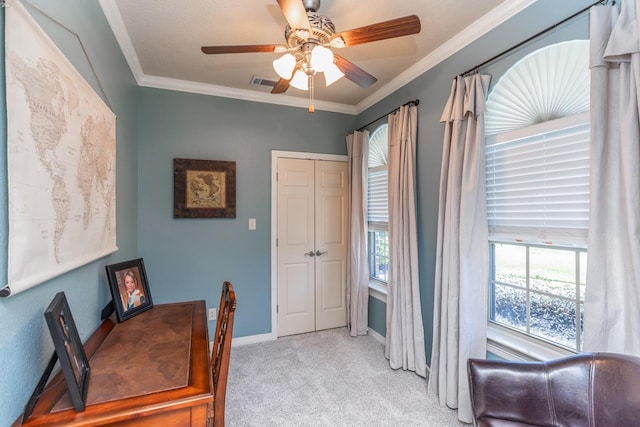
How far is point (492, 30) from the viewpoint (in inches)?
77.4

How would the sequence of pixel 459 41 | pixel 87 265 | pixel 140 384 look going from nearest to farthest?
1. pixel 140 384
2. pixel 87 265
3. pixel 459 41

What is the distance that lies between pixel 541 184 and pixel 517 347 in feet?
3.27

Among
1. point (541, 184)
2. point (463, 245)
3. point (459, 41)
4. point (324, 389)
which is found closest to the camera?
point (541, 184)

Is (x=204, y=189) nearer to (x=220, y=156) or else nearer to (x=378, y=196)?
(x=220, y=156)

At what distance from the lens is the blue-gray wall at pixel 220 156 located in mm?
1800

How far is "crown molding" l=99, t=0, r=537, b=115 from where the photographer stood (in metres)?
1.85

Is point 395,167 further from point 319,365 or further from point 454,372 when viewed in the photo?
point 319,365

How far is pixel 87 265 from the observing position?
1.48 metres

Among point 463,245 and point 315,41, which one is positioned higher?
point 315,41

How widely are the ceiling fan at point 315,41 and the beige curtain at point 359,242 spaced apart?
4.88 feet

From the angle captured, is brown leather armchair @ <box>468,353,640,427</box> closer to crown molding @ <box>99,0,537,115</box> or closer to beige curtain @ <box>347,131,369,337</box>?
crown molding @ <box>99,0,537,115</box>

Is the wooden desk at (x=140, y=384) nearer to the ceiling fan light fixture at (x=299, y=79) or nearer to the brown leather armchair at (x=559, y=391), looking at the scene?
the brown leather armchair at (x=559, y=391)

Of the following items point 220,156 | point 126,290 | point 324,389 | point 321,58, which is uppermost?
point 321,58

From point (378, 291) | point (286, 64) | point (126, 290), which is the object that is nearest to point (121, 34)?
point (286, 64)
